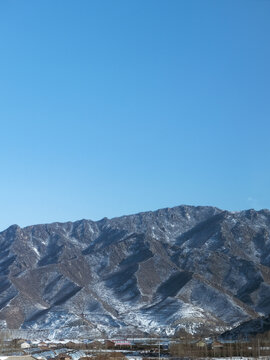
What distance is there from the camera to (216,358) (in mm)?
113812

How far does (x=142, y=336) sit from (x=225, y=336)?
47.4 meters

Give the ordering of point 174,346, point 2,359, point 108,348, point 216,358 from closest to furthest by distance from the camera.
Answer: point 2,359 < point 216,358 < point 174,346 < point 108,348

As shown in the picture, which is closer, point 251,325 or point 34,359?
point 34,359

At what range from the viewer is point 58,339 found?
19850cm

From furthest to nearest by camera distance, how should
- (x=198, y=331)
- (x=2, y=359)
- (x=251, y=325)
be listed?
(x=198, y=331), (x=251, y=325), (x=2, y=359)

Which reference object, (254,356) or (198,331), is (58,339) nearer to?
(198,331)

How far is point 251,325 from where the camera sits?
6220 inches

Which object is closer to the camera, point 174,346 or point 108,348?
point 174,346

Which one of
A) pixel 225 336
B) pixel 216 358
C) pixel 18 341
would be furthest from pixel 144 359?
pixel 18 341

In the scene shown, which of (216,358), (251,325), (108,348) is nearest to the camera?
(216,358)

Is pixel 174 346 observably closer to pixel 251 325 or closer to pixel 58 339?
pixel 251 325

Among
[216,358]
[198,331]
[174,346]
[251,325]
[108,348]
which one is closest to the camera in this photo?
[216,358]

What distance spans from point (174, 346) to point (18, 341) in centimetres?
5260

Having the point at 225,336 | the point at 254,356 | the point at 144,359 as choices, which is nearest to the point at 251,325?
the point at 225,336
